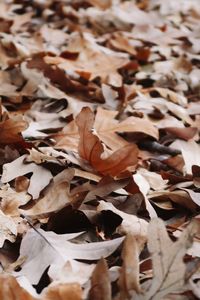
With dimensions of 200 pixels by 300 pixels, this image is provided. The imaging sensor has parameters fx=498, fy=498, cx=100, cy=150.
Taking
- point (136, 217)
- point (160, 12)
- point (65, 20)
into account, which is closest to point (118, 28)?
point (65, 20)

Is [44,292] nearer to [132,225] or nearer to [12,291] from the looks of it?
[12,291]

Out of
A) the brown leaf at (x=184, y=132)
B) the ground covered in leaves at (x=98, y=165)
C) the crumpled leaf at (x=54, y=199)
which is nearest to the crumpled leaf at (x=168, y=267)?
the ground covered in leaves at (x=98, y=165)

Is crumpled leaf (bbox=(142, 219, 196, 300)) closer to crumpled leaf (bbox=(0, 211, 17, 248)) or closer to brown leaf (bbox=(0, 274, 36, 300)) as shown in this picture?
brown leaf (bbox=(0, 274, 36, 300))

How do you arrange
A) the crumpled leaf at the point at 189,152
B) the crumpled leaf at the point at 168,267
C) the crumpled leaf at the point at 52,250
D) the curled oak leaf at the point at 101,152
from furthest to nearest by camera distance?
the crumpled leaf at the point at 189,152
the curled oak leaf at the point at 101,152
the crumpled leaf at the point at 52,250
the crumpled leaf at the point at 168,267

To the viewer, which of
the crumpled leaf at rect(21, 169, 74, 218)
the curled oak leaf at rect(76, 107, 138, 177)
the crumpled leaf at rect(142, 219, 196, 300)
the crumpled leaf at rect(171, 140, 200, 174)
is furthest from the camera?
the crumpled leaf at rect(171, 140, 200, 174)

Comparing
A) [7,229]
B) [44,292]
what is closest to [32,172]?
[7,229]

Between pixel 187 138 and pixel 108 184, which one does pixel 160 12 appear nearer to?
pixel 187 138

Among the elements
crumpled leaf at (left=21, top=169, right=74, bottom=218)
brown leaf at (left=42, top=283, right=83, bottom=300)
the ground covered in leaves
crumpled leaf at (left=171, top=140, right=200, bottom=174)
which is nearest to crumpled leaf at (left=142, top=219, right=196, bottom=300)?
the ground covered in leaves

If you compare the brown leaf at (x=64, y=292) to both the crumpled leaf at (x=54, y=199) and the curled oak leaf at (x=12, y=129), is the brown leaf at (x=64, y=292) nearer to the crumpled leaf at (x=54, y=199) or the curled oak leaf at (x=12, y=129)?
the crumpled leaf at (x=54, y=199)
